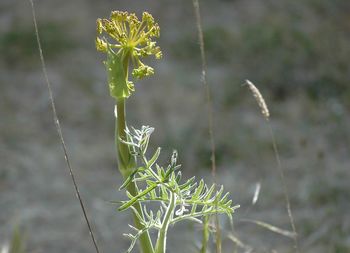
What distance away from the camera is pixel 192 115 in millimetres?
3949

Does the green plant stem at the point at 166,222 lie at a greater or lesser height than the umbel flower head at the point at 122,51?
lesser

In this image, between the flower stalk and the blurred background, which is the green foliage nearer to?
the flower stalk

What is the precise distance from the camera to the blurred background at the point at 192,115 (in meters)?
3.13

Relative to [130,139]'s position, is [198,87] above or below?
below

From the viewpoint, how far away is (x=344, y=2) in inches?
187

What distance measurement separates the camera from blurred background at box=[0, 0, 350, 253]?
10.3ft

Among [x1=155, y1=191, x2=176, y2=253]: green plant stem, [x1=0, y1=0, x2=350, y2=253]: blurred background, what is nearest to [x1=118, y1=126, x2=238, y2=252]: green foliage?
[x1=155, y1=191, x2=176, y2=253]: green plant stem

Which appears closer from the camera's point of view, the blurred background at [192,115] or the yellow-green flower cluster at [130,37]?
the yellow-green flower cluster at [130,37]

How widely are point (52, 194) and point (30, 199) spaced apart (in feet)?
0.30

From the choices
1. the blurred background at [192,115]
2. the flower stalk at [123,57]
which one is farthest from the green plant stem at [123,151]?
the blurred background at [192,115]

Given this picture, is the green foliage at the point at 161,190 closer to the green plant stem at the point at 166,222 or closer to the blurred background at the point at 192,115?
the green plant stem at the point at 166,222

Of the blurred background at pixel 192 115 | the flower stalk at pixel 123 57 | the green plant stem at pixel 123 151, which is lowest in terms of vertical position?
the blurred background at pixel 192 115

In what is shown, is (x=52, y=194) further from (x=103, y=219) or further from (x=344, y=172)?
(x=344, y=172)

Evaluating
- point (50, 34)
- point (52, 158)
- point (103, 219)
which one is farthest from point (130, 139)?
point (50, 34)
